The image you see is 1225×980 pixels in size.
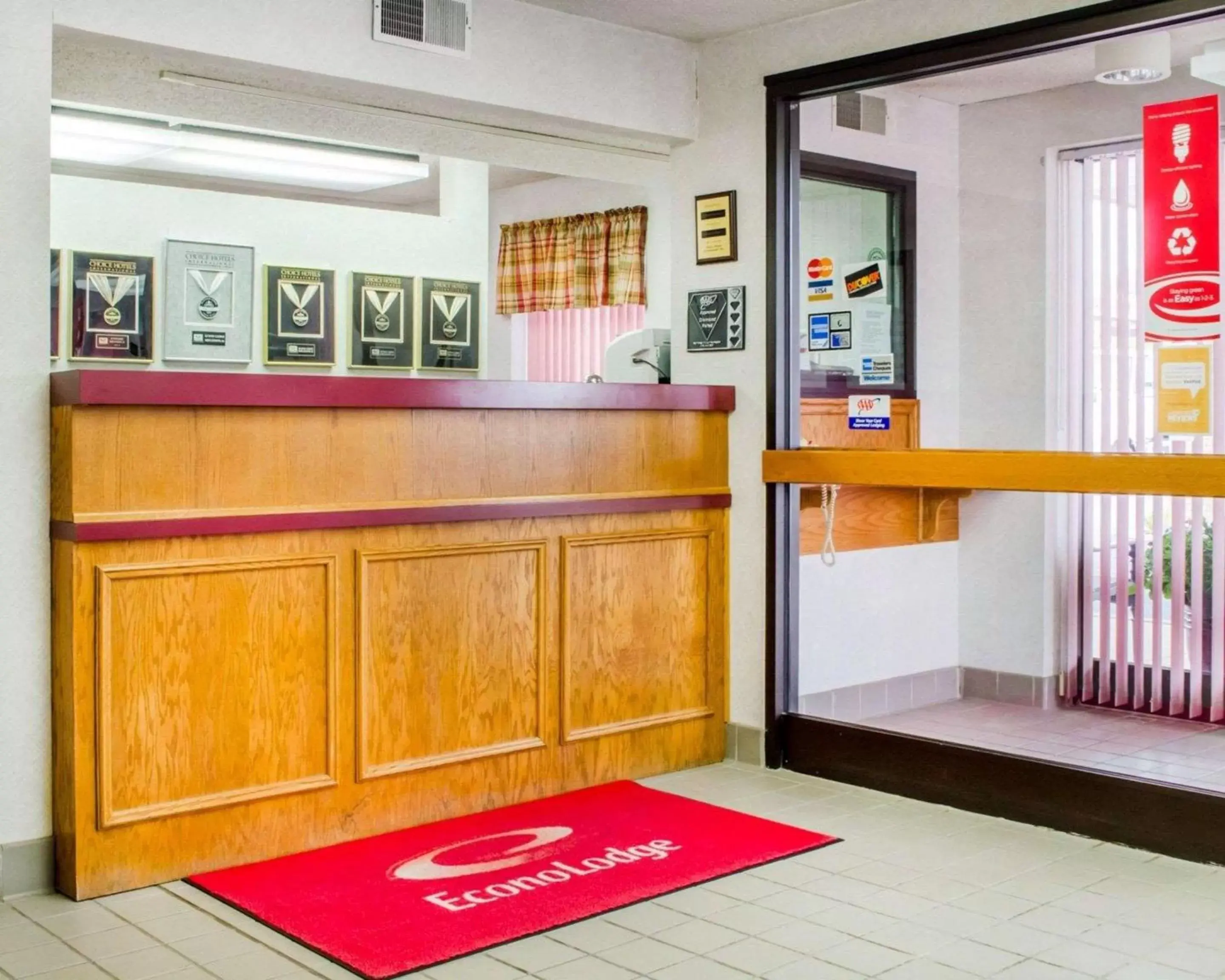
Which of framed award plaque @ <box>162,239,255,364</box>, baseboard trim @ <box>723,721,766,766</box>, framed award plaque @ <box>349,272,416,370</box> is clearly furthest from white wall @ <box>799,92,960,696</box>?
framed award plaque @ <box>162,239,255,364</box>

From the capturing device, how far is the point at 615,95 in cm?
464

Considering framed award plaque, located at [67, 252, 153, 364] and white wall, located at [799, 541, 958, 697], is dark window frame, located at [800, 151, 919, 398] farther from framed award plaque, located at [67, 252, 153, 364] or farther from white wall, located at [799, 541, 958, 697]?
framed award plaque, located at [67, 252, 153, 364]

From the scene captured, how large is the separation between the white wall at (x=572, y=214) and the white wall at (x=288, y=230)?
0.59 m

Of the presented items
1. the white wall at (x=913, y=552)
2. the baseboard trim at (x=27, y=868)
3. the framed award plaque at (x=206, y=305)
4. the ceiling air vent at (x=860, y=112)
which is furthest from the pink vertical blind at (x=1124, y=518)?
the framed award plaque at (x=206, y=305)

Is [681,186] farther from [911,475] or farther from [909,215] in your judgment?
[911,475]

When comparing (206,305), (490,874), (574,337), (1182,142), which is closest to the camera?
(490,874)

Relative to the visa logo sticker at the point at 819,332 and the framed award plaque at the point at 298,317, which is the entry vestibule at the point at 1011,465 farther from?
the framed award plaque at the point at 298,317

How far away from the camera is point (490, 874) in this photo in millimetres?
3500

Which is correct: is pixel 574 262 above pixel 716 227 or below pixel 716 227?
above

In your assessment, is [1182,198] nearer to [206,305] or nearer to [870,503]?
[870,503]

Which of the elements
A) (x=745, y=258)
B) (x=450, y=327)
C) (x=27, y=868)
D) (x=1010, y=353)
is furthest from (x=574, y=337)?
(x=27, y=868)

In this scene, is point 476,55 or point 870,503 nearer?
point 476,55

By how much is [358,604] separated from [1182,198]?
256cm

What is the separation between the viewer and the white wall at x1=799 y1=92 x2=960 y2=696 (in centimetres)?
428
